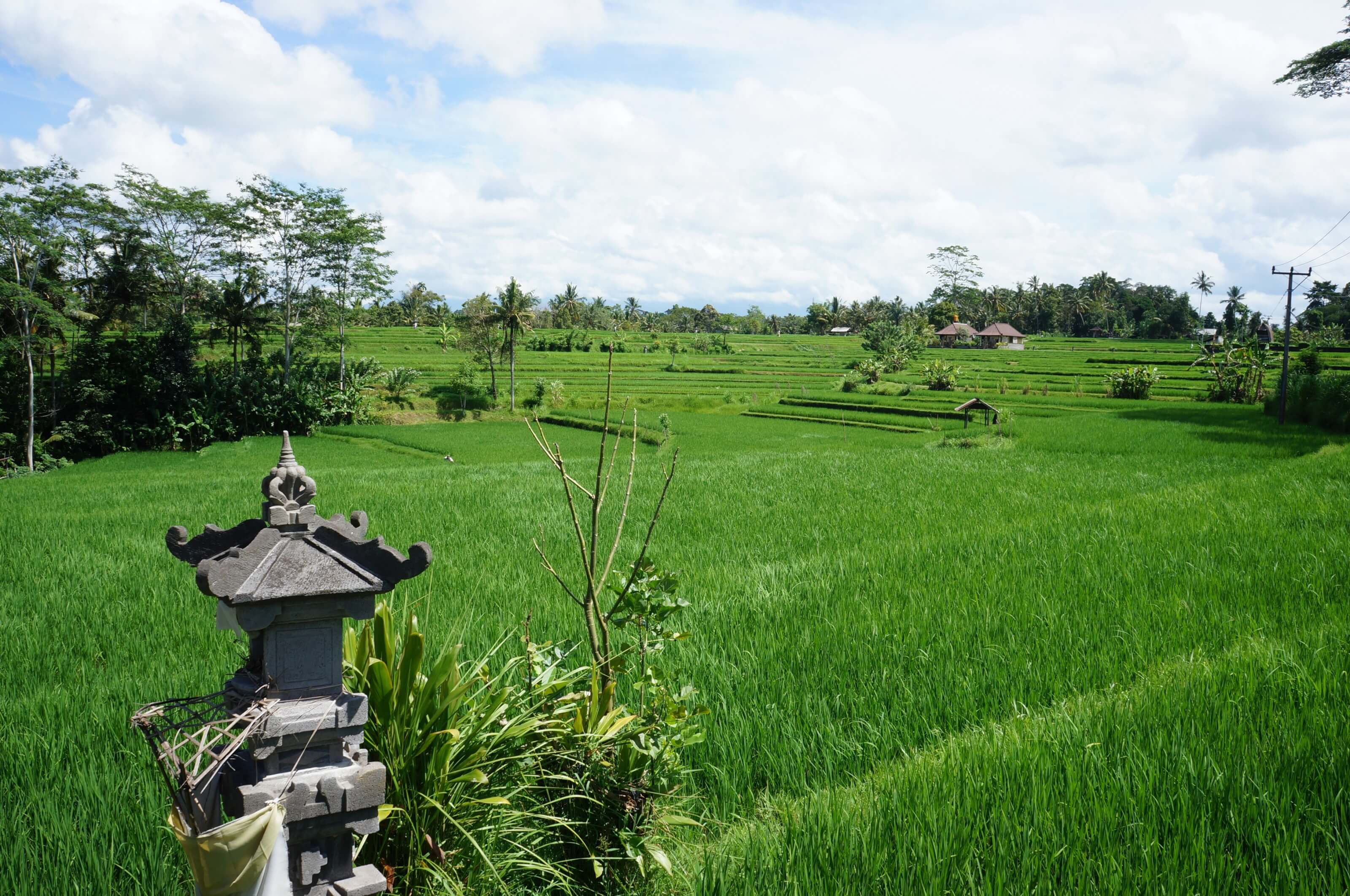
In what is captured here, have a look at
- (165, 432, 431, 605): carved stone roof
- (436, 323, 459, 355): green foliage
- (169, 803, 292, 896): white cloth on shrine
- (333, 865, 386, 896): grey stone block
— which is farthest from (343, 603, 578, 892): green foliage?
(436, 323, 459, 355): green foliage

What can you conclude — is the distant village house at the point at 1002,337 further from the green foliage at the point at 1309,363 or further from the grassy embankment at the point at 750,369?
the green foliage at the point at 1309,363

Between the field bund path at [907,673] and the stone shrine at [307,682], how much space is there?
0.81 meters

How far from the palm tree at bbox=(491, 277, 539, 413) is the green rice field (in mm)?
22685

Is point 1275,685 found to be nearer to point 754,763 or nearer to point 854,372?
point 754,763

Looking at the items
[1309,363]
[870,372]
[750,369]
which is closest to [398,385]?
[750,369]

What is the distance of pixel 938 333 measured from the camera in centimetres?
6806

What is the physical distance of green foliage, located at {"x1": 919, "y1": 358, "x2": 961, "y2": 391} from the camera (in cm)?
4050

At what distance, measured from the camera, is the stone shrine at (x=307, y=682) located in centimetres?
188

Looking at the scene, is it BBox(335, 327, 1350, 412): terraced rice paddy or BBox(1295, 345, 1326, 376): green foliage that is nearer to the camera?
BBox(1295, 345, 1326, 376): green foliage

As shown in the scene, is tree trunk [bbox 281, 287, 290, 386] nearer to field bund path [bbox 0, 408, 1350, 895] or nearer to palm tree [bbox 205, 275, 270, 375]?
palm tree [bbox 205, 275, 270, 375]

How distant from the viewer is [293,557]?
6.27ft

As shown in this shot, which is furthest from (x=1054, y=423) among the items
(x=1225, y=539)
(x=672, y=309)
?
(x=672, y=309)

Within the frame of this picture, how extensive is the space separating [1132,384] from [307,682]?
41457 mm

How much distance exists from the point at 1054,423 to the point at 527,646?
24.2 meters
